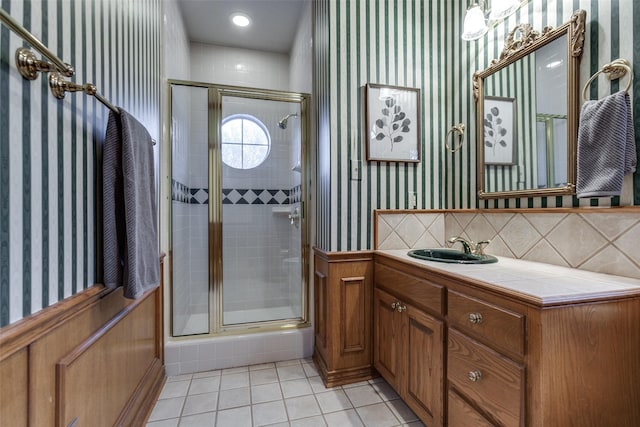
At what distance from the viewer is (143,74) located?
1.54 metres

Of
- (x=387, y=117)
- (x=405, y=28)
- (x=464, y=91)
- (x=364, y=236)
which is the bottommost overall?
(x=364, y=236)

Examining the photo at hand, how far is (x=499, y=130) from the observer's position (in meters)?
1.68

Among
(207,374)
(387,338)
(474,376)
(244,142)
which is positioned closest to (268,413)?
(207,374)

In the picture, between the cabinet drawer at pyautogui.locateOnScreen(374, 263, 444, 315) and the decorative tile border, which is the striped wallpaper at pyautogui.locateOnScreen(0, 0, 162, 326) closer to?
the decorative tile border

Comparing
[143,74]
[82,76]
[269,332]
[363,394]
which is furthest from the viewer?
[269,332]

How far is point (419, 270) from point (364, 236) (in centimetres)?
55

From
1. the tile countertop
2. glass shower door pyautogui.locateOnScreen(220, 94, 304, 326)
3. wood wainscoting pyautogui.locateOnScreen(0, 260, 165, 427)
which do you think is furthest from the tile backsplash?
wood wainscoting pyautogui.locateOnScreen(0, 260, 165, 427)

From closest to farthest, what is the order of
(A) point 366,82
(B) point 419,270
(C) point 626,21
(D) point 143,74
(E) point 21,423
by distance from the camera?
(E) point 21,423
(C) point 626,21
(B) point 419,270
(D) point 143,74
(A) point 366,82

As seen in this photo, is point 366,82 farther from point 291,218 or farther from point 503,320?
point 503,320

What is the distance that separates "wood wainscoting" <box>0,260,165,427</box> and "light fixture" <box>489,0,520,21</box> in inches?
89.0

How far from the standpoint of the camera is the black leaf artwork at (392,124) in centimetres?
191

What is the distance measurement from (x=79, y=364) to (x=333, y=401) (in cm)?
127

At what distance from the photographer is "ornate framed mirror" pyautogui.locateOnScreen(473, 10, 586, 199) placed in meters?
1.28

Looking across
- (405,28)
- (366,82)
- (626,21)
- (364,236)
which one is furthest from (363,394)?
(405,28)
